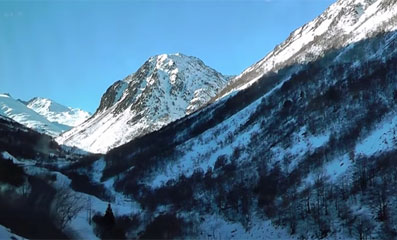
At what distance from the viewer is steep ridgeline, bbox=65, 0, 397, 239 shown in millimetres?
73062

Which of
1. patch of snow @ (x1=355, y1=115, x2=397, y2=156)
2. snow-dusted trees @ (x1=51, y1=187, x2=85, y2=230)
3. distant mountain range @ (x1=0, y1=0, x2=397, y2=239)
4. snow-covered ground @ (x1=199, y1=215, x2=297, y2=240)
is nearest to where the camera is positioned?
distant mountain range @ (x1=0, y1=0, x2=397, y2=239)

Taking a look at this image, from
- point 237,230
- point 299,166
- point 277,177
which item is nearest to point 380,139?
point 299,166

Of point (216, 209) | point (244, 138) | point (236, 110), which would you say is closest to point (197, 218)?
point (216, 209)

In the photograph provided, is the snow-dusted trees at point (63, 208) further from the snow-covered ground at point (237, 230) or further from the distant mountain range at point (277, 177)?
the snow-covered ground at point (237, 230)

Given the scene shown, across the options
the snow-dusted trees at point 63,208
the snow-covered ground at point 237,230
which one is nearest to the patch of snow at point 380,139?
the snow-covered ground at point 237,230

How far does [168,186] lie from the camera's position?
14388 cm

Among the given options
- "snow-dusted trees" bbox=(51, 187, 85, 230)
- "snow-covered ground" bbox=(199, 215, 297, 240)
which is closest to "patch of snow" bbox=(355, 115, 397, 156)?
"snow-covered ground" bbox=(199, 215, 297, 240)

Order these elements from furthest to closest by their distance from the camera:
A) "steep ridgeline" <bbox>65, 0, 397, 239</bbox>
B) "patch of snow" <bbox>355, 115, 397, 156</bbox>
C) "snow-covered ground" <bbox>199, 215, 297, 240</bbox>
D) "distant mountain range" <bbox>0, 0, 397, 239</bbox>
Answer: "patch of snow" <bbox>355, 115, 397, 156</bbox>
"snow-covered ground" <bbox>199, 215, 297, 240</bbox>
"steep ridgeline" <bbox>65, 0, 397, 239</bbox>
"distant mountain range" <bbox>0, 0, 397, 239</bbox>

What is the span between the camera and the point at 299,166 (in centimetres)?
9881

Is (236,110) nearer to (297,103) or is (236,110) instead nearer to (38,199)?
(297,103)

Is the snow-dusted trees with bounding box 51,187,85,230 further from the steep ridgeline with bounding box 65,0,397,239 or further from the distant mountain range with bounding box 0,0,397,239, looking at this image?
the steep ridgeline with bounding box 65,0,397,239

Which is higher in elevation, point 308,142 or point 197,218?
point 308,142

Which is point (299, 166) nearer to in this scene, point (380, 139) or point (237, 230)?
point (380, 139)

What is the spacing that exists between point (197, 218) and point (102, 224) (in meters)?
28.7
